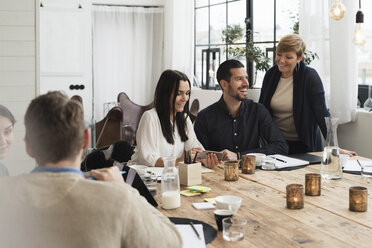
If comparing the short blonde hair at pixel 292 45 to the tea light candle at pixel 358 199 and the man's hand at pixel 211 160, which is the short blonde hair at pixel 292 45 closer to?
the man's hand at pixel 211 160

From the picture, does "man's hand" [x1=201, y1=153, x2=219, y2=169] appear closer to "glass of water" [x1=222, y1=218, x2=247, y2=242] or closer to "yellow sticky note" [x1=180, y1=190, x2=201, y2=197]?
"yellow sticky note" [x1=180, y1=190, x2=201, y2=197]

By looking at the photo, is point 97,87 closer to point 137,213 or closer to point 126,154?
point 126,154

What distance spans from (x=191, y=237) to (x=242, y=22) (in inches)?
185

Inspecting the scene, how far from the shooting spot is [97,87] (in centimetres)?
689

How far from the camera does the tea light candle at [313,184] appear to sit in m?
2.15

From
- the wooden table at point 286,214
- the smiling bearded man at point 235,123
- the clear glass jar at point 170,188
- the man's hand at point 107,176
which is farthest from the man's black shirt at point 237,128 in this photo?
the man's hand at point 107,176

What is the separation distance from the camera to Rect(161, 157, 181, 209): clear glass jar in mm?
1953

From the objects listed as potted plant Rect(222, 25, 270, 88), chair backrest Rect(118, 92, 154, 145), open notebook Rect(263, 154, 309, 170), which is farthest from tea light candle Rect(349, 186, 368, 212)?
chair backrest Rect(118, 92, 154, 145)

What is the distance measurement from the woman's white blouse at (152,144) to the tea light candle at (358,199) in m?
1.22

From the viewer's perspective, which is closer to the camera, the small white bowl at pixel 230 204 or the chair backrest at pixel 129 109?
the small white bowl at pixel 230 204

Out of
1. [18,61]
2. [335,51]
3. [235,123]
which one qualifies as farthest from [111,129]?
[335,51]

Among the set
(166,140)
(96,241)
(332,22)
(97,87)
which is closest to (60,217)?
(96,241)

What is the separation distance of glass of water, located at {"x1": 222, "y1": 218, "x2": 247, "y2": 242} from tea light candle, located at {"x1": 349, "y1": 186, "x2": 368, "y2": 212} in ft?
1.87

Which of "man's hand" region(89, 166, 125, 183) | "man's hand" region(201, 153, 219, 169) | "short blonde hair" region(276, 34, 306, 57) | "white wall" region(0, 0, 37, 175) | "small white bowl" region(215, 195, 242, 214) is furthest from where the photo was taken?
"white wall" region(0, 0, 37, 175)
